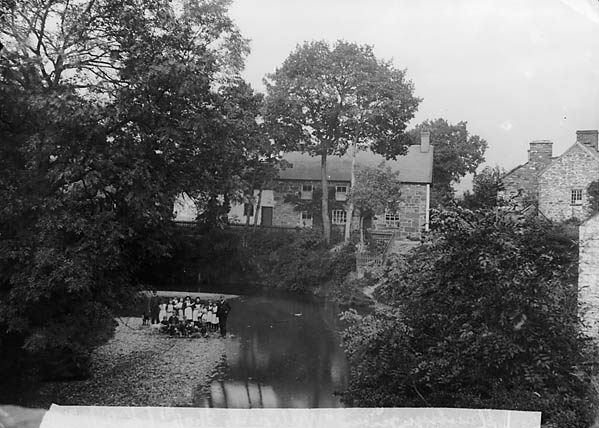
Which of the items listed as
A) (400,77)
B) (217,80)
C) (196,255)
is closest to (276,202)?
(196,255)

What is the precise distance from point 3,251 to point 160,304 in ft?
1.78

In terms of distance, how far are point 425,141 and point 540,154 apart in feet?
1.30

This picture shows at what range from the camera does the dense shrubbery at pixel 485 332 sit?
1932 mm

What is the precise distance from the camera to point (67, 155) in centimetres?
193

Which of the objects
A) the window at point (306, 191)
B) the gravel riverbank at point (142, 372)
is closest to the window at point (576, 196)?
the window at point (306, 191)

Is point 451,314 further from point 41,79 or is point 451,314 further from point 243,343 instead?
point 41,79

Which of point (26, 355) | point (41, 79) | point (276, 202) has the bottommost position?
point (26, 355)

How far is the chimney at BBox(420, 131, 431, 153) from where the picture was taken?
6.56 ft

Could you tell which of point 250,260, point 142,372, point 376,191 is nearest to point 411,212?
point 376,191

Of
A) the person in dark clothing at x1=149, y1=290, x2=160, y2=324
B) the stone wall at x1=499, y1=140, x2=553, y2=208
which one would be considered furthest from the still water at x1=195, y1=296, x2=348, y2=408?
the stone wall at x1=499, y1=140, x2=553, y2=208

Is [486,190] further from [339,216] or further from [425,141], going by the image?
[339,216]

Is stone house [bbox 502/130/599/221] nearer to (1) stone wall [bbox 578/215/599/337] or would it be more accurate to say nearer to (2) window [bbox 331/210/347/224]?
(1) stone wall [bbox 578/215/599/337]

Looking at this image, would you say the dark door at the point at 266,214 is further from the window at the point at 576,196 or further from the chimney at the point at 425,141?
the window at the point at 576,196

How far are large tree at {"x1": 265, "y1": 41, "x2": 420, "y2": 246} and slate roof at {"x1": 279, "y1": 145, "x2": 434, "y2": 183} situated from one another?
0.02m
